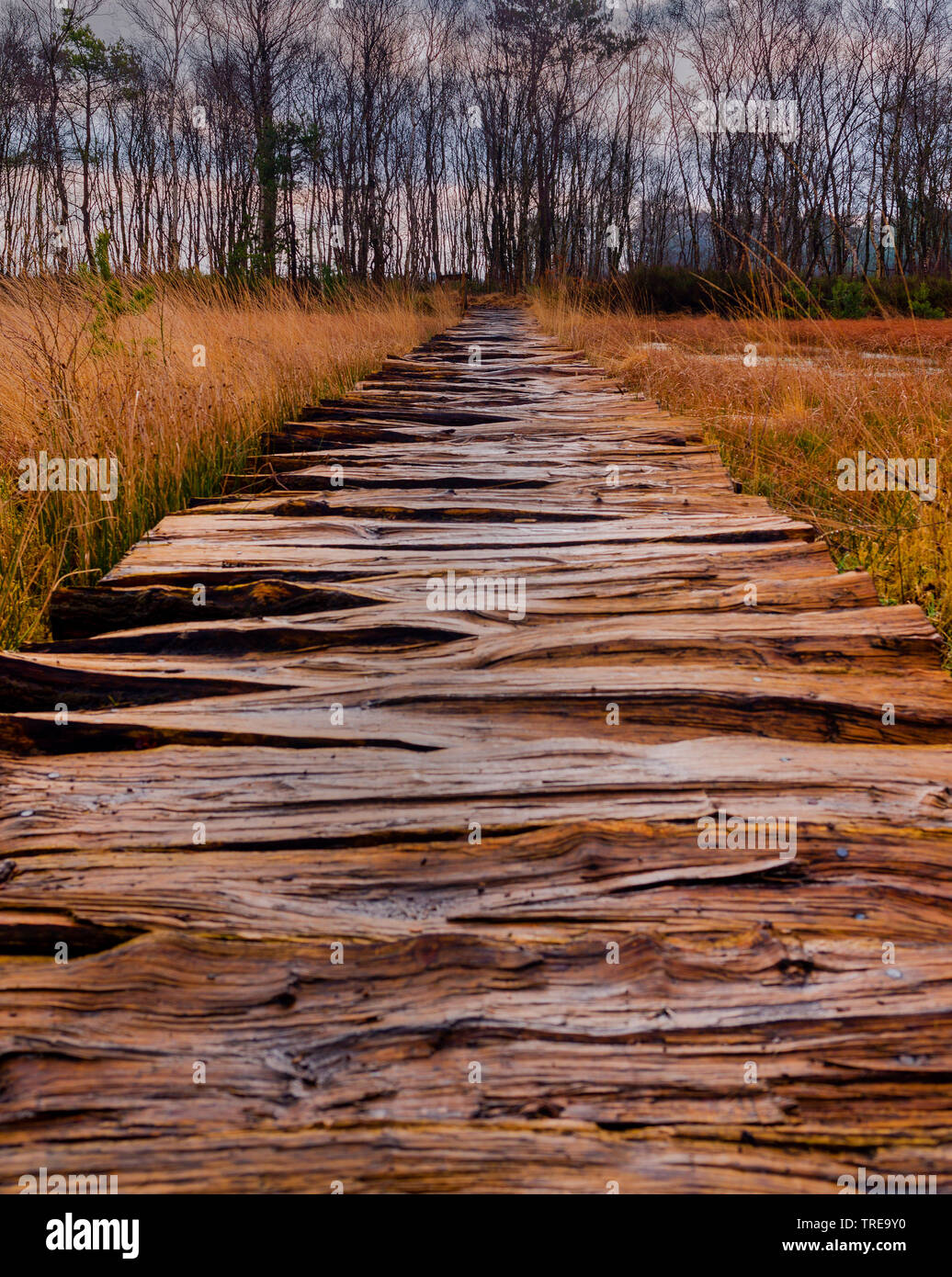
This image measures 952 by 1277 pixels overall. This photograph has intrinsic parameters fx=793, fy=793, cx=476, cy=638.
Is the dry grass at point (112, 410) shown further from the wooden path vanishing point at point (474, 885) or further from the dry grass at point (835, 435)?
the dry grass at point (835, 435)

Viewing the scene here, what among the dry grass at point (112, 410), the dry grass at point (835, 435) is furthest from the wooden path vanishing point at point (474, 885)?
the dry grass at point (835, 435)

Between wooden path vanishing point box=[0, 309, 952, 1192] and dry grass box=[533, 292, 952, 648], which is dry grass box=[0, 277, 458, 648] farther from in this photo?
dry grass box=[533, 292, 952, 648]

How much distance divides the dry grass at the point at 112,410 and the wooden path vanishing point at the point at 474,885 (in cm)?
36

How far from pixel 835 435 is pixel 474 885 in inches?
138

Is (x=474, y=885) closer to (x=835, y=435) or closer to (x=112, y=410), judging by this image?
(x=112, y=410)

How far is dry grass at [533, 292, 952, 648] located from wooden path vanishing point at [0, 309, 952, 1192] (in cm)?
57

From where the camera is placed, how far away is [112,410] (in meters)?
2.94

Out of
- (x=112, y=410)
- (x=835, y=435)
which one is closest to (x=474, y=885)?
(x=112, y=410)

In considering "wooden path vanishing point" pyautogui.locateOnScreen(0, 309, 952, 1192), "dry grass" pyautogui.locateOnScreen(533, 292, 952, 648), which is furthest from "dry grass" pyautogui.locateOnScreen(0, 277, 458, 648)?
"dry grass" pyautogui.locateOnScreen(533, 292, 952, 648)

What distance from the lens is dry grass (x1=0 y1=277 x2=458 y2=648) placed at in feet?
7.57

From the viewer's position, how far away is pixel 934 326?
37.1 ft

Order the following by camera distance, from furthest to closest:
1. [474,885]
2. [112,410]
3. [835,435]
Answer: [835,435], [112,410], [474,885]

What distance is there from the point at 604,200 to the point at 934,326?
73.1 feet
